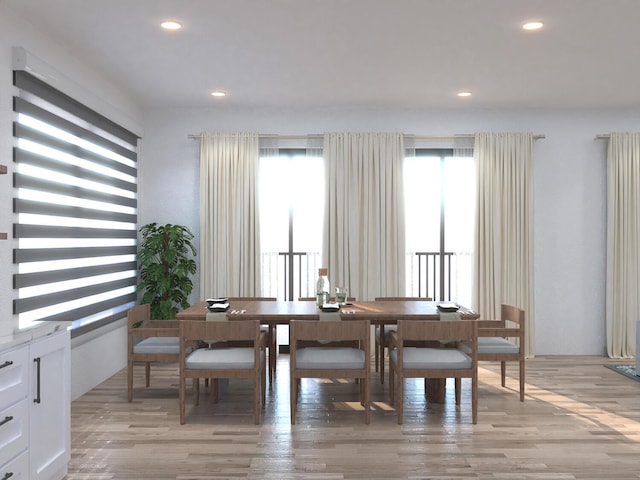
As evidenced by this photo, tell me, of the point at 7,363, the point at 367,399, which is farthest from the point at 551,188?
the point at 7,363

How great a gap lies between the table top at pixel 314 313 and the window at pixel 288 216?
1.95m

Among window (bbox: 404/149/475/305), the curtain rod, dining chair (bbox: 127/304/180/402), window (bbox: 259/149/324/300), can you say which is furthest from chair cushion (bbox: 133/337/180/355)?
window (bbox: 404/149/475/305)

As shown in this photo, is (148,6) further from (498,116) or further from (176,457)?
(498,116)

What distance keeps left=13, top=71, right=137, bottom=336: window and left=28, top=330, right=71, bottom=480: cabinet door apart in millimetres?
232

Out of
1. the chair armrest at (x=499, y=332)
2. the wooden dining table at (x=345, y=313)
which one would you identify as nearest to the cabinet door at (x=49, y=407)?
the wooden dining table at (x=345, y=313)

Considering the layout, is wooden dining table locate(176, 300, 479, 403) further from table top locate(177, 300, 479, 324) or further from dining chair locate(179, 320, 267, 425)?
dining chair locate(179, 320, 267, 425)

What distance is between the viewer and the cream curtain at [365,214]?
22.5 ft

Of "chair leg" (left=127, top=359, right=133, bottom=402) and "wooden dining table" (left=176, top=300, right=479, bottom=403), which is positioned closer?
"wooden dining table" (left=176, top=300, right=479, bottom=403)

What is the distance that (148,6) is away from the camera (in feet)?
12.9

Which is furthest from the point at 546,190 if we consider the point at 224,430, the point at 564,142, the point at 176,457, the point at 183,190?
the point at 176,457

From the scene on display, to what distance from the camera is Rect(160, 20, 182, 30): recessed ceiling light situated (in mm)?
4217

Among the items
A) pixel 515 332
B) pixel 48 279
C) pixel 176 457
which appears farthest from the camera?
pixel 515 332

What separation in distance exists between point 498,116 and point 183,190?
3826mm

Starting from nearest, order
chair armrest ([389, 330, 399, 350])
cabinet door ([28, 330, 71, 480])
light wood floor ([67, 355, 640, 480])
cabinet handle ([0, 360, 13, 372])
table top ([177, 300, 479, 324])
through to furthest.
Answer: cabinet handle ([0, 360, 13, 372]), cabinet door ([28, 330, 71, 480]), light wood floor ([67, 355, 640, 480]), chair armrest ([389, 330, 399, 350]), table top ([177, 300, 479, 324])
